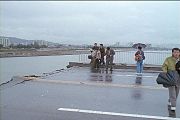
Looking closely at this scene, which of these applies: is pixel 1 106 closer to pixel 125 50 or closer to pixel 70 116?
pixel 70 116

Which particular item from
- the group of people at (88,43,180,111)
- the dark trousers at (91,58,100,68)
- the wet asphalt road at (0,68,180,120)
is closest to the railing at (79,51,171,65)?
the group of people at (88,43,180,111)

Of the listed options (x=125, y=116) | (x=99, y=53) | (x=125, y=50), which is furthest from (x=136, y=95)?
(x=125, y=50)

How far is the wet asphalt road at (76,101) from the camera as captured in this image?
284 inches

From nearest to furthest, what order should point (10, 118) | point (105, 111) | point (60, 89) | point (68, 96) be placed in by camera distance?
point (10, 118), point (105, 111), point (68, 96), point (60, 89)

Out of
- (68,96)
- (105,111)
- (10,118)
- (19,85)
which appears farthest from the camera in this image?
(19,85)

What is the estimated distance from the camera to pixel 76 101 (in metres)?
8.74

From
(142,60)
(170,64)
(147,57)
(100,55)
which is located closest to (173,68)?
(170,64)

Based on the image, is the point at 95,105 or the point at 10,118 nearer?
the point at 10,118

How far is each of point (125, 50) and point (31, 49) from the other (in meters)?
77.0

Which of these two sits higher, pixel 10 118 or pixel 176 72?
pixel 176 72

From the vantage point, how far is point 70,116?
7.08m

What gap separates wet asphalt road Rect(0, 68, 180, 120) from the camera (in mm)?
7207

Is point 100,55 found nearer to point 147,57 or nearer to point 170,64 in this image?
point 147,57

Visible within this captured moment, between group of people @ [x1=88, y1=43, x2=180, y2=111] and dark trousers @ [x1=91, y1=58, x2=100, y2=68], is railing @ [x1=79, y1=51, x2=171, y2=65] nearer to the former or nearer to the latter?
group of people @ [x1=88, y1=43, x2=180, y2=111]
